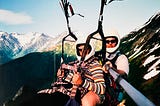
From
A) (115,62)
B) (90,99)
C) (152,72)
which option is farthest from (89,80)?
(152,72)

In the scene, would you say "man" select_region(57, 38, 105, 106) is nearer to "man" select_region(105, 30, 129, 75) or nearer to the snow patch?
"man" select_region(105, 30, 129, 75)

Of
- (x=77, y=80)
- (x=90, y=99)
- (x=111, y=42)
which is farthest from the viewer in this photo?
(x=111, y=42)

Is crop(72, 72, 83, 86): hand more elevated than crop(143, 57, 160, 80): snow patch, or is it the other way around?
crop(72, 72, 83, 86): hand

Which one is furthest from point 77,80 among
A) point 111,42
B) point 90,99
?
point 111,42

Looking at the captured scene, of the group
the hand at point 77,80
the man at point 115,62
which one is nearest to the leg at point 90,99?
the hand at point 77,80

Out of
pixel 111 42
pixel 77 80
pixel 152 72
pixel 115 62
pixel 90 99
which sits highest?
pixel 111 42

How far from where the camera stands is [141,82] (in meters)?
28.8

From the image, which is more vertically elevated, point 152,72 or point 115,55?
point 115,55

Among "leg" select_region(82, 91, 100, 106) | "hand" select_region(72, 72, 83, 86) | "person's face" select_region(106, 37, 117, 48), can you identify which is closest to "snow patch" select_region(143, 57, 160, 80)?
"person's face" select_region(106, 37, 117, 48)

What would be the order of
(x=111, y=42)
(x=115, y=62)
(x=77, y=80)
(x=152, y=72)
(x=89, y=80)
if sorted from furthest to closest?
(x=152, y=72) → (x=111, y=42) → (x=115, y=62) → (x=89, y=80) → (x=77, y=80)

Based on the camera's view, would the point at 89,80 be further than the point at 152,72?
No

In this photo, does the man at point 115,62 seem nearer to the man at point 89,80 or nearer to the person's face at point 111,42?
Answer: the person's face at point 111,42

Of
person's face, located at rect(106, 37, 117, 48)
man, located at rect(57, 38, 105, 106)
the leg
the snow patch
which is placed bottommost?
the snow patch

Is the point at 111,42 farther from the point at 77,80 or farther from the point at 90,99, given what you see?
the point at 77,80
